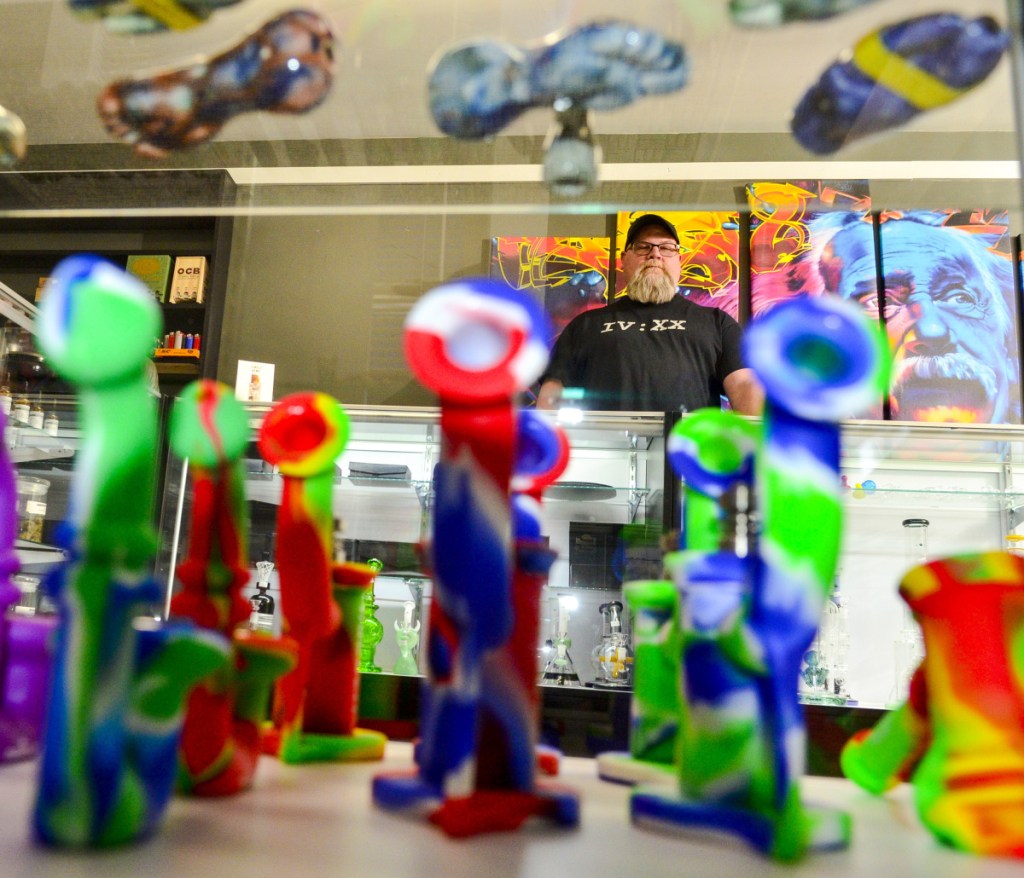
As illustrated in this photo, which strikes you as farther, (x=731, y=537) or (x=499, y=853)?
(x=731, y=537)

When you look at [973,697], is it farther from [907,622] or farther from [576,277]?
[576,277]

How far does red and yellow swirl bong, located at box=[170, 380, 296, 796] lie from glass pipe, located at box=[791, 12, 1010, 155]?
0.32m

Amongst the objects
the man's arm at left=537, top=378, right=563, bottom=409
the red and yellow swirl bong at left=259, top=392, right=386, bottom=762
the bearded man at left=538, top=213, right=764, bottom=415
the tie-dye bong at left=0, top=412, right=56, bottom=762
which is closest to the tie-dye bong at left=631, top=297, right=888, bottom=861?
the red and yellow swirl bong at left=259, top=392, right=386, bottom=762

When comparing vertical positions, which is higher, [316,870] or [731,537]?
[731,537]

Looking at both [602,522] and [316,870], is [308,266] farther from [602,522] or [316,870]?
[316,870]

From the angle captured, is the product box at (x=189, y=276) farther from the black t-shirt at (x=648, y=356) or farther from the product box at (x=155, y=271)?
the black t-shirt at (x=648, y=356)

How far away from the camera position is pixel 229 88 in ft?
1.38

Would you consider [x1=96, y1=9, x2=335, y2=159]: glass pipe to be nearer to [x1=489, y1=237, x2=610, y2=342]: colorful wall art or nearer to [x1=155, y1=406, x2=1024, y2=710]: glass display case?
[x1=155, y1=406, x2=1024, y2=710]: glass display case

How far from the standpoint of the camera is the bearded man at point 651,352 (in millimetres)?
2379

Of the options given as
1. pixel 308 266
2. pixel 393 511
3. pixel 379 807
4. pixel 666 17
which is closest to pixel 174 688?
pixel 379 807

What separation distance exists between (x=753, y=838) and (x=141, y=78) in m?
0.43

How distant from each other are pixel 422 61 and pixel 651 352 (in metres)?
2.12

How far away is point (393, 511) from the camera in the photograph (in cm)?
235

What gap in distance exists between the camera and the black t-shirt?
2.39m
